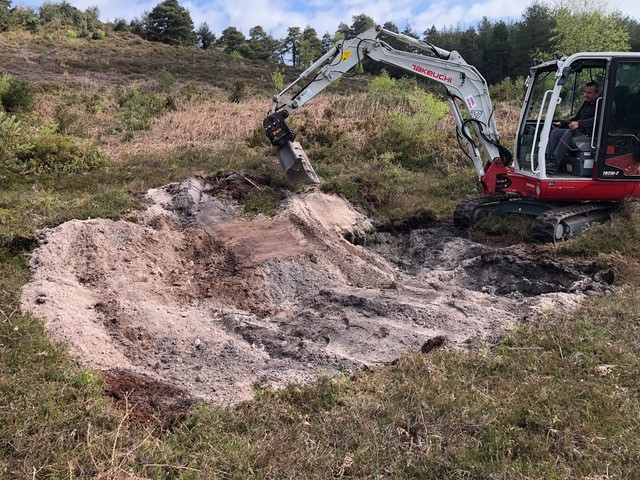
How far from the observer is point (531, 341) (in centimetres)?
427

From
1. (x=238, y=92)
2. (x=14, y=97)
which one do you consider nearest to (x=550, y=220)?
(x=14, y=97)

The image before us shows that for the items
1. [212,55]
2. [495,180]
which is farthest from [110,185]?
[212,55]

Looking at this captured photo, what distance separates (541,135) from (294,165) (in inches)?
156

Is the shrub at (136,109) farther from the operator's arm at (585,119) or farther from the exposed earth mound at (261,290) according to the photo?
the operator's arm at (585,119)

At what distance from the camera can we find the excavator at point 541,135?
7266mm

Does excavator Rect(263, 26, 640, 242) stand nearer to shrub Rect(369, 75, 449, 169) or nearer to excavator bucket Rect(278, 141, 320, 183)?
excavator bucket Rect(278, 141, 320, 183)

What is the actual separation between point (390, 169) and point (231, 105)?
8600 millimetres

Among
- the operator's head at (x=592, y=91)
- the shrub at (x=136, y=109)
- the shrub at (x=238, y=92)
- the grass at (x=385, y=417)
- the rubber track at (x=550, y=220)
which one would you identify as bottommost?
the grass at (x=385, y=417)

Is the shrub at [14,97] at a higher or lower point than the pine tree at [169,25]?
lower

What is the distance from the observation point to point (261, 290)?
599 centimetres

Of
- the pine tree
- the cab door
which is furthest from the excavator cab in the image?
the pine tree

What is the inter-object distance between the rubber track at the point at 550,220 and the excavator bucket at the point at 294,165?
12.3 feet

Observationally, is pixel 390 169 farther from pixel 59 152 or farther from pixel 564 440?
pixel 564 440

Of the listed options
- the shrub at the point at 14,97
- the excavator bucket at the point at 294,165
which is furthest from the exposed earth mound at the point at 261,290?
the shrub at the point at 14,97
